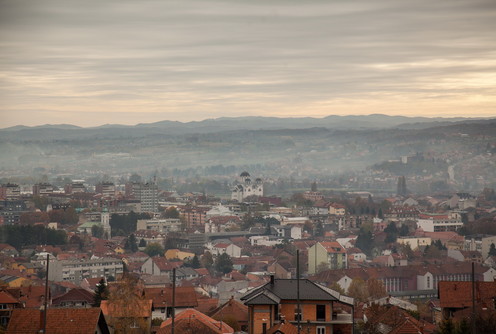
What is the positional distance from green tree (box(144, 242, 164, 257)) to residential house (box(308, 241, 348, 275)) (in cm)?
1310

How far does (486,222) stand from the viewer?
120 metres

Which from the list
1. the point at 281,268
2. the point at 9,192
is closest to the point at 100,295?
the point at 281,268

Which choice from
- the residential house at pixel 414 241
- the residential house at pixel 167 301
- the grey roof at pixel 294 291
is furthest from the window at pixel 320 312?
the residential house at pixel 414 241

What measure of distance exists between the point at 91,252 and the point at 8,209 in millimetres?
53033

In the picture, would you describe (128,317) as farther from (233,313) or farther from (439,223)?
(439,223)

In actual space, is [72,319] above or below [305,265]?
above

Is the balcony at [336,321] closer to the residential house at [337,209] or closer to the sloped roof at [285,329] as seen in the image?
the sloped roof at [285,329]

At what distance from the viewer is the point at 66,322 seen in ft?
68.0

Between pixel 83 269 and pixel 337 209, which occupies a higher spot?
pixel 83 269

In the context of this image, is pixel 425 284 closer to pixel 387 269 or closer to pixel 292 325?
pixel 387 269

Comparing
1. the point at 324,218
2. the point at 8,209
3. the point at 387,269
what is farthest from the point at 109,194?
the point at 387,269

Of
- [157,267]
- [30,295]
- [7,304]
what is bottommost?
[157,267]

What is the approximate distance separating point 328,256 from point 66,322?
67.4 m

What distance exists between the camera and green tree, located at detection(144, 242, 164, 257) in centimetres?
9431
